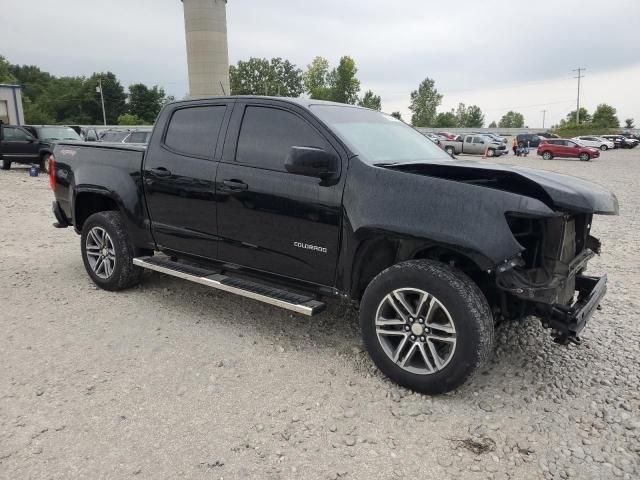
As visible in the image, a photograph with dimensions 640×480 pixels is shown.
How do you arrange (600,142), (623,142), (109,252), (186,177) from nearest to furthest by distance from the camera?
(186,177), (109,252), (600,142), (623,142)

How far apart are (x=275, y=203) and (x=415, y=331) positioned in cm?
142

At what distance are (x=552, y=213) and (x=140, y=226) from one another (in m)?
3.68

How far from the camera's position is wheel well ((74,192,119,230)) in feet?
17.2

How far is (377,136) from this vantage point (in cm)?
402

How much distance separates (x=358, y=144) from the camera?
3656 millimetres

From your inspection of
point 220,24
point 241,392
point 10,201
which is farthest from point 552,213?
point 220,24

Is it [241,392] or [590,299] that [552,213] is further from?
[241,392]

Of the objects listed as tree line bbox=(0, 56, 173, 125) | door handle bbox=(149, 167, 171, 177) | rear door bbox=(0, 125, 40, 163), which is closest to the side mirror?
door handle bbox=(149, 167, 171, 177)

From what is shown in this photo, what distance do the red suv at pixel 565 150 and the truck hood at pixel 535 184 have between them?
32.8 meters

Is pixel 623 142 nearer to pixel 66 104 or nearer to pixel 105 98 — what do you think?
pixel 105 98

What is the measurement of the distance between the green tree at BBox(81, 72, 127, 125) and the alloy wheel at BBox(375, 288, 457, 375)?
3694 inches

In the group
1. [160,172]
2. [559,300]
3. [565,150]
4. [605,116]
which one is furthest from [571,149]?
[605,116]

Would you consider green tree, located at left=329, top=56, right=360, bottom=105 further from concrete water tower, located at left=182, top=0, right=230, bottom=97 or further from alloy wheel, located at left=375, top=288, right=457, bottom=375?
alloy wheel, located at left=375, top=288, right=457, bottom=375

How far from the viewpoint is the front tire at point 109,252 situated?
16.1 feet
